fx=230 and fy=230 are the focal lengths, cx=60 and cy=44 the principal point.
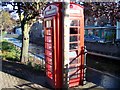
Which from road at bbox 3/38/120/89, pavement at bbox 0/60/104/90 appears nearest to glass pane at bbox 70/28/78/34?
road at bbox 3/38/120/89

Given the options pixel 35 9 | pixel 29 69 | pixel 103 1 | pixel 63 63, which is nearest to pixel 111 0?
pixel 103 1

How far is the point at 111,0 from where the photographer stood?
10.4 metres

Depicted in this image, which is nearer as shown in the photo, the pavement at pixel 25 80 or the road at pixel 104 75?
the road at pixel 104 75

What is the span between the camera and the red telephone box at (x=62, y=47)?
5.96m

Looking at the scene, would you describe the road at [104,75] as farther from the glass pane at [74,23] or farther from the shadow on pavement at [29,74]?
the shadow on pavement at [29,74]

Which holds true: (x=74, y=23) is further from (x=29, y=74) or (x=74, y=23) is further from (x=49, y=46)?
(x=29, y=74)

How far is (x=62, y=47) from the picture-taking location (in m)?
5.82

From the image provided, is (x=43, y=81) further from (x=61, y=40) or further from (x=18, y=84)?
(x=61, y=40)

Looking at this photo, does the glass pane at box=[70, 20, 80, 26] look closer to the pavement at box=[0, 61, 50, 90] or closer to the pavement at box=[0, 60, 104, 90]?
the pavement at box=[0, 60, 104, 90]

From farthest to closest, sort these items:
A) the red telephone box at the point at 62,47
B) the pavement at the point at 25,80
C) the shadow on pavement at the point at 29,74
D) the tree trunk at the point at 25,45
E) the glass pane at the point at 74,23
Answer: the tree trunk at the point at 25,45, the shadow on pavement at the point at 29,74, the pavement at the point at 25,80, the glass pane at the point at 74,23, the red telephone box at the point at 62,47

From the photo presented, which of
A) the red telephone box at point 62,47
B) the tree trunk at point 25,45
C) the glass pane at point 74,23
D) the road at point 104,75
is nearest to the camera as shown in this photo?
the road at point 104,75

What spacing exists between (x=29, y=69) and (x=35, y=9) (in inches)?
116

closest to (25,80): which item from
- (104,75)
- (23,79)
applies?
(23,79)

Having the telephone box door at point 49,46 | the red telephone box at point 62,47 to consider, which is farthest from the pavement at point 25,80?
the telephone box door at point 49,46
